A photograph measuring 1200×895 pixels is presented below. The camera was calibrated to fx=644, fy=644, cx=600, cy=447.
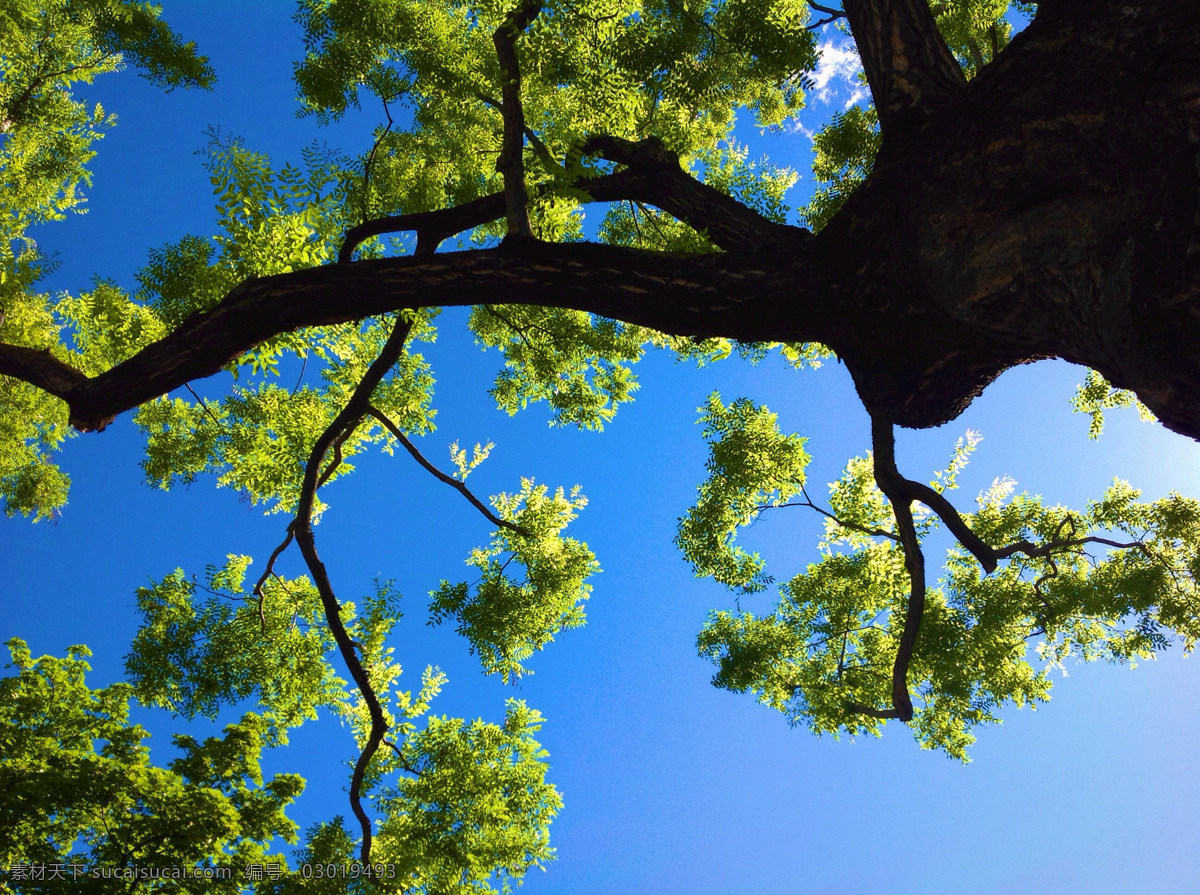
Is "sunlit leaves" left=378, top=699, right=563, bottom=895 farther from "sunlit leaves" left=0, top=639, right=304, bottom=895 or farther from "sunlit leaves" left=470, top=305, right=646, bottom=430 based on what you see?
"sunlit leaves" left=470, top=305, right=646, bottom=430

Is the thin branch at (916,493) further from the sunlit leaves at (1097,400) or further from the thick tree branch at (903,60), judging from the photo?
the sunlit leaves at (1097,400)

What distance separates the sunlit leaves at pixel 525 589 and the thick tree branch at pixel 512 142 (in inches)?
152

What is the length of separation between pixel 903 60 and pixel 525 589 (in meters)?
6.31

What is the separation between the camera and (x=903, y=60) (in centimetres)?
408

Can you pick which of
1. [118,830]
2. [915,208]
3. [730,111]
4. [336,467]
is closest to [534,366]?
[336,467]

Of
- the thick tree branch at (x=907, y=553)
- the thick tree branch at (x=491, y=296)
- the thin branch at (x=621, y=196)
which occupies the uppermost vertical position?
the thin branch at (x=621, y=196)

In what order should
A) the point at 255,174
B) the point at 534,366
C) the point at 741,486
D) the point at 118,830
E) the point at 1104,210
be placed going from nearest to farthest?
the point at 1104,210 < the point at 255,174 < the point at 118,830 < the point at 741,486 < the point at 534,366

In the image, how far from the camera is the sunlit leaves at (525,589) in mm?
7590

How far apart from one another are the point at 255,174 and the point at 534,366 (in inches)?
193

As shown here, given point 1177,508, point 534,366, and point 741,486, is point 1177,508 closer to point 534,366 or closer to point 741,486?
point 741,486

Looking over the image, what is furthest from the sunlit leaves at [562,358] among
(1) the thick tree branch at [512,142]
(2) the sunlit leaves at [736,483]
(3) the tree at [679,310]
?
(1) the thick tree branch at [512,142]

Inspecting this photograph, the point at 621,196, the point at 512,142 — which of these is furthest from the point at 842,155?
the point at 512,142

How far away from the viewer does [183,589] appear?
839 centimetres

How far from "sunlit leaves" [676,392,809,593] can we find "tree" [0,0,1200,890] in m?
0.05
